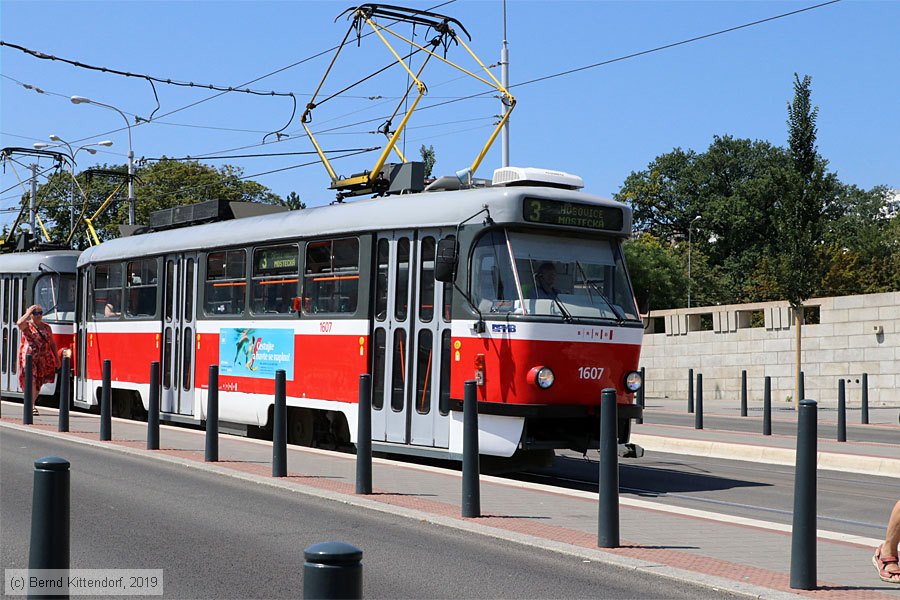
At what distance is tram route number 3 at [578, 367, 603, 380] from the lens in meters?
12.0

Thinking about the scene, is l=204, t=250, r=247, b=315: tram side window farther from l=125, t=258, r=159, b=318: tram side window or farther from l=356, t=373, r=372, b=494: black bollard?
l=356, t=373, r=372, b=494: black bollard

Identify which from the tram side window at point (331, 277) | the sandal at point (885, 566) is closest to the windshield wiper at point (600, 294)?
the tram side window at point (331, 277)

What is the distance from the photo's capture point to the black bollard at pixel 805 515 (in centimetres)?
668

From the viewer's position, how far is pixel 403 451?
12.9m

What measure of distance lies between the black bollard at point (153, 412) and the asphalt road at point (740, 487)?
4.68m

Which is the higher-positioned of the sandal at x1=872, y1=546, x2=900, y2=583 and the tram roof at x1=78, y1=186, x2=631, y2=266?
the tram roof at x1=78, y1=186, x2=631, y2=266

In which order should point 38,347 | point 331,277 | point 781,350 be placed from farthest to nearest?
point 781,350
point 38,347
point 331,277

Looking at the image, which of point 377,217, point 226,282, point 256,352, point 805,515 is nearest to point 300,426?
point 256,352

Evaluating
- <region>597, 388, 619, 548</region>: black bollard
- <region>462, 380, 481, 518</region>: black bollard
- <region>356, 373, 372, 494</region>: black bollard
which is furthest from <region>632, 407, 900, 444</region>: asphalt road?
<region>597, 388, 619, 548</region>: black bollard

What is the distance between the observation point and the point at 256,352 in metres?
15.9

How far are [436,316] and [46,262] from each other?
14.3 meters

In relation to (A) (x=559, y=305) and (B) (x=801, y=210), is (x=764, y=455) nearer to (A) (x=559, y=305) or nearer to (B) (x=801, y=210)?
(A) (x=559, y=305)

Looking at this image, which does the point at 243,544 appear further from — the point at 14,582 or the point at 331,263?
the point at 331,263

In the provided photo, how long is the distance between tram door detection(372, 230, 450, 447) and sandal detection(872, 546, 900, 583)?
6020 millimetres
